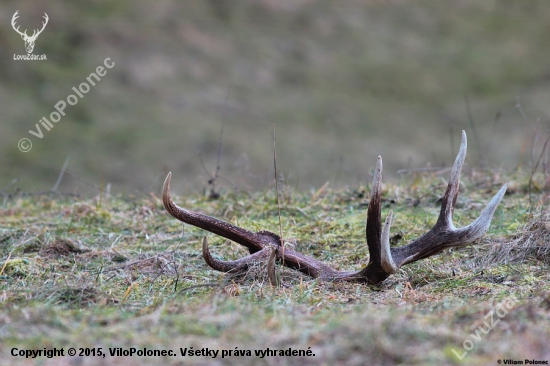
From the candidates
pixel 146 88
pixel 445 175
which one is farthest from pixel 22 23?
pixel 445 175

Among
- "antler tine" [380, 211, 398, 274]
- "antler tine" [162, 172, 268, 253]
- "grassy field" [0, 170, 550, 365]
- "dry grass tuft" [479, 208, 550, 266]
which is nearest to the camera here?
"grassy field" [0, 170, 550, 365]

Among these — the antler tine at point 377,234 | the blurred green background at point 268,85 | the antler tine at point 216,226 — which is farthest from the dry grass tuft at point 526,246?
the blurred green background at point 268,85

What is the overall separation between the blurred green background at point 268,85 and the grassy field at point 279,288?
507cm

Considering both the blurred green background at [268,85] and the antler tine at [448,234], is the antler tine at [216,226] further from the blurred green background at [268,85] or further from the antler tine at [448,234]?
the blurred green background at [268,85]

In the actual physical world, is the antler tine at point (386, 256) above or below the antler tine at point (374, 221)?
below

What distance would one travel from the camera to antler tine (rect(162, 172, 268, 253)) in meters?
3.73

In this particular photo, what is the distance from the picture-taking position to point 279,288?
3.58 meters

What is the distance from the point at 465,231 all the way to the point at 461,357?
1344 mm

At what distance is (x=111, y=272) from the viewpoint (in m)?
4.03

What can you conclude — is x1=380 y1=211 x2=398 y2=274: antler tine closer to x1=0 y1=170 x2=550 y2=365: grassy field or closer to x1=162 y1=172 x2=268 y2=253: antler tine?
x1=0 y1=170 x2=550 y2=365: grassy field

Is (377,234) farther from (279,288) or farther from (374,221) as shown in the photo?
(279,288)

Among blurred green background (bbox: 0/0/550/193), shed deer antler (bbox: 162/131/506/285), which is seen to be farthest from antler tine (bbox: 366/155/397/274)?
blurred green background (bbox: 0/0/550/193)

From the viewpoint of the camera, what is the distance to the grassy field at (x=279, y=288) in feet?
8.27

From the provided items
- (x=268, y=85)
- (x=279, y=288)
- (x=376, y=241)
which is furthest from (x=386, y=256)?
(x=268, y=85)
